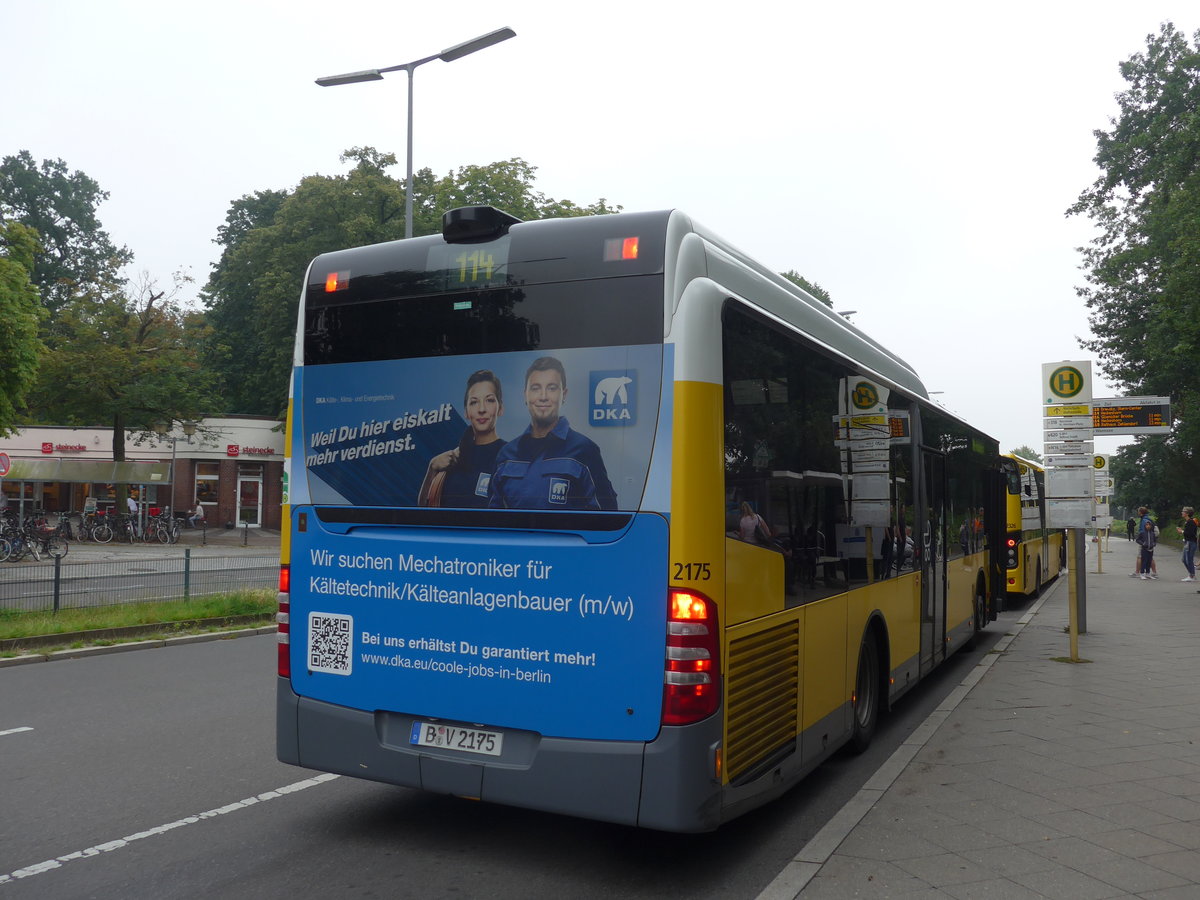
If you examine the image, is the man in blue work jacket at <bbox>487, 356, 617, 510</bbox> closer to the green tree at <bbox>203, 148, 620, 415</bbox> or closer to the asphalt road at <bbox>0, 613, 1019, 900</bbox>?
the asphalt road at <bbox>0, 613, 1019, 900</bbox>

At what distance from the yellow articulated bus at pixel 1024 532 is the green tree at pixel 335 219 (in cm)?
1827

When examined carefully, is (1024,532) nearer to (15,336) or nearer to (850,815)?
(850,815)

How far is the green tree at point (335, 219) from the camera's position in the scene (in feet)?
115

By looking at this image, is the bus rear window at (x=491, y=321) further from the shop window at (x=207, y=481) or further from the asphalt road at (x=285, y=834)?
the shop window at (x=207, y=481)

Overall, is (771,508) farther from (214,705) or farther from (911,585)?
(214,705)

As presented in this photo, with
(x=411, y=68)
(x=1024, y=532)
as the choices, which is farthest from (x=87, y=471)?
(x=1024, y=532)

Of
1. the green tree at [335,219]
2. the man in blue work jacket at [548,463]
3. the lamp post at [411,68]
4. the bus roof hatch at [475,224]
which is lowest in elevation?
the man in blue work jacket at [548,463]

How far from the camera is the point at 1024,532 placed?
20.0 m

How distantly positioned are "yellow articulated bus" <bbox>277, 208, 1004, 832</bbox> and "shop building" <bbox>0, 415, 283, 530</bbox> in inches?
1609

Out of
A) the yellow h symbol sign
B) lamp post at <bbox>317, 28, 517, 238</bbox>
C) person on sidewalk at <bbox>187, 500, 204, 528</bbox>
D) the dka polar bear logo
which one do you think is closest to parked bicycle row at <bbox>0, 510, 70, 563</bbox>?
person on sidewalk at <bbox>187, 500, 204, 528</bbox>

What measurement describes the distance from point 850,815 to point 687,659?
77.4 inches

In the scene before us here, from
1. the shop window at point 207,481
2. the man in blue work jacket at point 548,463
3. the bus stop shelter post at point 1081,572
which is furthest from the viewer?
the shop window at point 207,481

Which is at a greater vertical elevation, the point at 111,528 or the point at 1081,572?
the point at 1081,572

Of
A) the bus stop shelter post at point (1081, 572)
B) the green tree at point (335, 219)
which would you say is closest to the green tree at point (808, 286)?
the green tree at point (335, 219)
